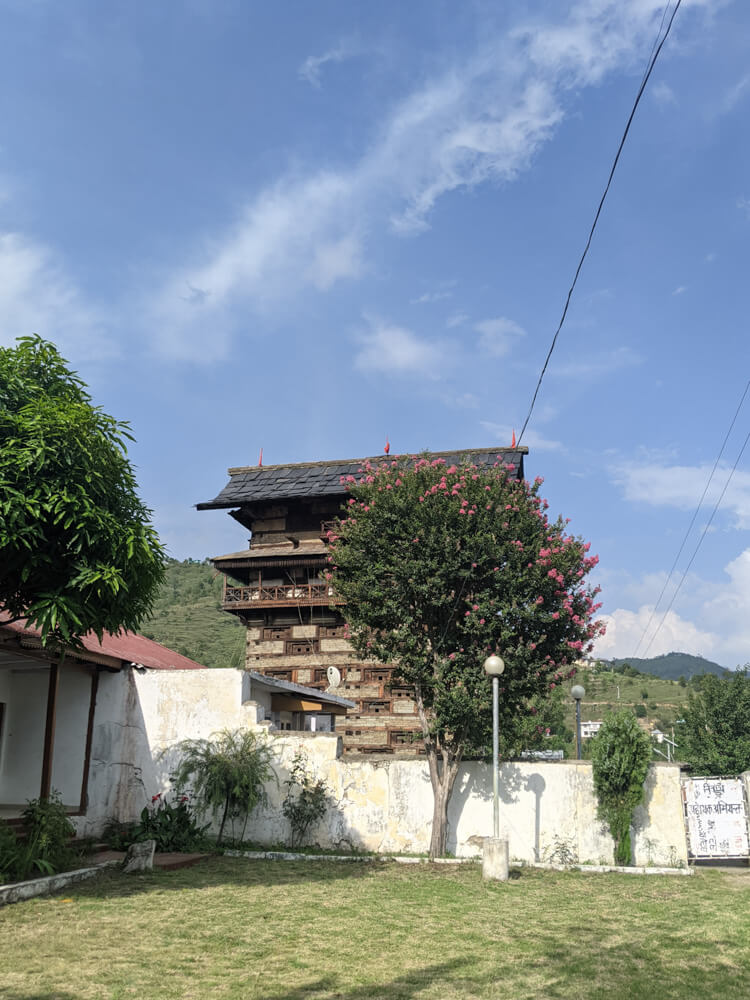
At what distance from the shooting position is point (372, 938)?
904cm

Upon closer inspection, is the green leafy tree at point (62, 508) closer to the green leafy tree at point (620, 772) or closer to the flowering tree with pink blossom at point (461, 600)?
the flowering tree with pink blossom at point (461, 600)

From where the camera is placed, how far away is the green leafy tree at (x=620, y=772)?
596 inches

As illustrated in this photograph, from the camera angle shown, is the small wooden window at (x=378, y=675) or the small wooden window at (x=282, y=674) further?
the small wooden window at (x=282, y=674)

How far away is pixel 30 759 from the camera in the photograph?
17219mm

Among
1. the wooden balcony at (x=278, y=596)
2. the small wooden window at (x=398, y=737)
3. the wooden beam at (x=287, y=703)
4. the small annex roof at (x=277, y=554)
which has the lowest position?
the small wooden window at (x=398, y=737)

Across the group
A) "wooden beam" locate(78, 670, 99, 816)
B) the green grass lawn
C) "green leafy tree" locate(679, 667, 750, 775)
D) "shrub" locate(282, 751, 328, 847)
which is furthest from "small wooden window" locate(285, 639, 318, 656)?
"green leafy tree" locate(679, 667, 750, 775)

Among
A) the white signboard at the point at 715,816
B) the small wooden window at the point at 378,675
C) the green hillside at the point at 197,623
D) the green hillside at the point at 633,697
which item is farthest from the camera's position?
the green hillside at the point at 633,697

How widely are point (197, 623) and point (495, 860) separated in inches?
2277

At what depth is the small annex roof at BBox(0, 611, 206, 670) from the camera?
44.6ft

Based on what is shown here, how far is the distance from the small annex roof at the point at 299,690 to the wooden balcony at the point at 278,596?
3094mm

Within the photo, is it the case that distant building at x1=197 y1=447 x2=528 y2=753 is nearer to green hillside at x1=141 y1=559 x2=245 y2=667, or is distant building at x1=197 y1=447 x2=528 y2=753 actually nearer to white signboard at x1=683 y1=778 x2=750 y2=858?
white signboard at x1=683 y1=778 x2=750 y2=858

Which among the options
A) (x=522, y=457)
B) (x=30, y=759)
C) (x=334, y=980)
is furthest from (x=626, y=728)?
(x=522, y=457)

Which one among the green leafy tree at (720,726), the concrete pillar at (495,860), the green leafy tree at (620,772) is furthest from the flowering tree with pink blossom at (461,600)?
the green leafy tree at (720,726)

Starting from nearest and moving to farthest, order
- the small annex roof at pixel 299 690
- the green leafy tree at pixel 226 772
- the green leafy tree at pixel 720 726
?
the green leafy tree at pixel 226 772
the small annex roof at pixel 299 690
the green leafy tree at pixel 720 726
